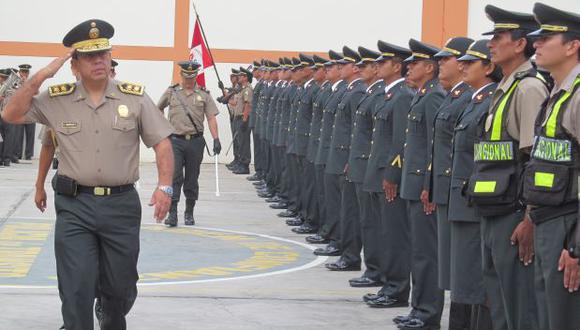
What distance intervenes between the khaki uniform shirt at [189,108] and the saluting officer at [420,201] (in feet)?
21.4

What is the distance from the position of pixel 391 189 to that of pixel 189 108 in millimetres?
6094

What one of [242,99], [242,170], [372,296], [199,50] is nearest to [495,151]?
[372,296]

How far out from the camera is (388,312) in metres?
9.91

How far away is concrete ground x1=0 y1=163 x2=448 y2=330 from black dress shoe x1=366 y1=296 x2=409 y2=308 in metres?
0.10

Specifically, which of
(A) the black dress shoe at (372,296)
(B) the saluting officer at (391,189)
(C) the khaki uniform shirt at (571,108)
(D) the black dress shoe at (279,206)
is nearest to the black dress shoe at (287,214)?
(D) the black dress shoe at (279,206)

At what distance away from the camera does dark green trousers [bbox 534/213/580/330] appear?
18.4ft

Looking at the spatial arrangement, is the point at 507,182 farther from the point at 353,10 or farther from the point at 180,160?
the point at 353,10

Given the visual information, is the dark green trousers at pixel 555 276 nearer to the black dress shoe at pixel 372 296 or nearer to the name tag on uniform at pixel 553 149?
the name tag on uniform at pixel 553 149

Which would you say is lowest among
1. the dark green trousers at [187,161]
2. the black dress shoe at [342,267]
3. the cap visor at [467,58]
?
the black dress shoe at [342,267]

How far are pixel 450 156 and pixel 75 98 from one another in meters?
2.63

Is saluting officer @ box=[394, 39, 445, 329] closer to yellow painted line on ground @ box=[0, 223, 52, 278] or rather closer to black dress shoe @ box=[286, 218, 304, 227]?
yellow painted line on ground @ box=[0, 223, 52, 278]

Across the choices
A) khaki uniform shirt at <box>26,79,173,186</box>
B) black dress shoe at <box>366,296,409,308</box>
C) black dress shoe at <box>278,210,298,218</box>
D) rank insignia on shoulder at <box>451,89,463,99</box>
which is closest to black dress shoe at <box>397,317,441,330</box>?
black dress shoe at <box>366,296,409,308</box>

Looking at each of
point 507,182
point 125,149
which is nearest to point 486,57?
point 507,182

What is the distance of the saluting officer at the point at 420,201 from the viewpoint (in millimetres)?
9094
